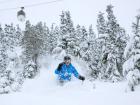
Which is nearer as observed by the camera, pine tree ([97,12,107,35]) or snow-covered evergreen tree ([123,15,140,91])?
snow-covered evergreen tree ([123,15,140,91])

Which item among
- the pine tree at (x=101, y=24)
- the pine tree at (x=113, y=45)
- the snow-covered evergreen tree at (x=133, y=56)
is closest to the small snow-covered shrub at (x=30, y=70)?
the pine tree at (x=101, y=24)

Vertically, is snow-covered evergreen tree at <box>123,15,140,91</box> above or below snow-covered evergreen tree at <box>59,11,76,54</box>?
below

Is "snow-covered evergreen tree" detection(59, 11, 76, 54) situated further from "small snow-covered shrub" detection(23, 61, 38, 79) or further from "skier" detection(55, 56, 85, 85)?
"skier" detection(55, 56, 85, 85)

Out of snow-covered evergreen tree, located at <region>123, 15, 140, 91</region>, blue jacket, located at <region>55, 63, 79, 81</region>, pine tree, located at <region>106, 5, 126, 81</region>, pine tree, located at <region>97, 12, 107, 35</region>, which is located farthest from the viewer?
pine tree, located at <region>97, 12, 107, 35</region>

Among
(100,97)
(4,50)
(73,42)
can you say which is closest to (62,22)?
(73,42)

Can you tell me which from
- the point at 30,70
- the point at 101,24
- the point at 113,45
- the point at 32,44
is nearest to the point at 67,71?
the point at 113,45

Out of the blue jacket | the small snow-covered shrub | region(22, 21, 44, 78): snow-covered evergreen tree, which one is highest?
region(22, 21, 44, 78): snow-covered evergreen tree

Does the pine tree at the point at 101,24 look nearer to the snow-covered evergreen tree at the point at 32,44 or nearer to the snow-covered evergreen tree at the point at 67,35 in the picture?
the snow-covered evergreen tree at the point at 67,35

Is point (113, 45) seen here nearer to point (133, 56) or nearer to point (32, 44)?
point (32, 44)

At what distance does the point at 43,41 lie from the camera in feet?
168

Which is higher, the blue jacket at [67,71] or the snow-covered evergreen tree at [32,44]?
the snow-covered evergreen tree at [32,44]

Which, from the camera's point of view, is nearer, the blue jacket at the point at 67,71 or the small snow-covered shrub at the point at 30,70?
the blue jacket at the point at 67,71

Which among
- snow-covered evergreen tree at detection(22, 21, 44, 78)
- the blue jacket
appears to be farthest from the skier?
snow-covered evergreen tree at detection(22, 21, 44, 78)

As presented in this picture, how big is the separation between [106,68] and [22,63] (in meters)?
21.4
